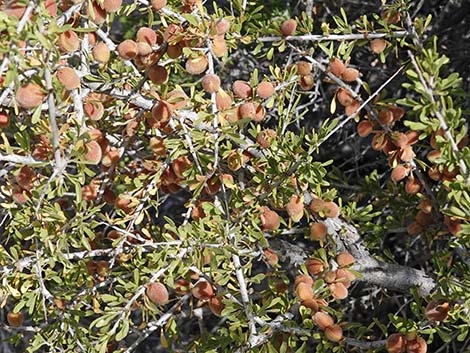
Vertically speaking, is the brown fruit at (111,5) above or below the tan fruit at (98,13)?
above

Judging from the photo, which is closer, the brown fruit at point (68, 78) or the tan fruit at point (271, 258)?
the brown fruit at point (68, 78)

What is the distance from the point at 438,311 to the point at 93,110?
52 centimetres

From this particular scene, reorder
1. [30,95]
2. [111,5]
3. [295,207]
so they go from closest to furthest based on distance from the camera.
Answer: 1. [30,95]
2. [111,5]
3. [295,207]

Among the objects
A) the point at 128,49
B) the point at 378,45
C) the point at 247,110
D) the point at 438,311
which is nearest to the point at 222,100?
the point at 247,110

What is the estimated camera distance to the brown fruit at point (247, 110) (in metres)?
0.99

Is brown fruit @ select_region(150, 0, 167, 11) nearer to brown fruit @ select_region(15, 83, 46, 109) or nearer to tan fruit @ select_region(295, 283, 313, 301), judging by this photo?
brown fruit @ select_region(15, 83, 46, 109)

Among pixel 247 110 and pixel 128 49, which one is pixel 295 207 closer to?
pixel 247 110

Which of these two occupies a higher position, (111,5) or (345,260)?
(111,5)

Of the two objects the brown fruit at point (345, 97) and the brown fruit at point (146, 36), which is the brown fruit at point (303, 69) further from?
the brown fruit at point (146, 36)

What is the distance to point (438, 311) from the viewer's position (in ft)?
3.11

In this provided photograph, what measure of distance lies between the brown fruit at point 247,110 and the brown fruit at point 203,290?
240 mm

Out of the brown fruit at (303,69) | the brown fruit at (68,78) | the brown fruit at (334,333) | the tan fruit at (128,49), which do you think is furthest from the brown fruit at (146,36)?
the brown fruit at (334,333)

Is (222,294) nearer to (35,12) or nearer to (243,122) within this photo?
(243,122)

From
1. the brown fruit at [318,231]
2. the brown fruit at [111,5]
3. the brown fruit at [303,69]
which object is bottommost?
the brown fruit at [318,231]
